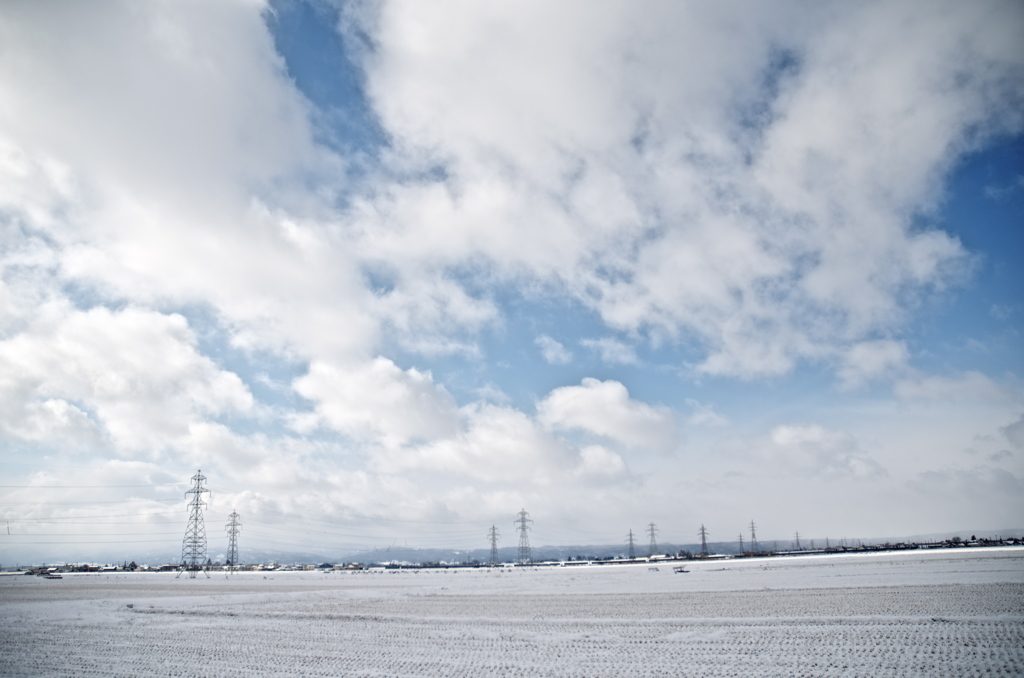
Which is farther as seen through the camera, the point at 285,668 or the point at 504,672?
the point at 285,668

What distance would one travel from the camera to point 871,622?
30.7 metres

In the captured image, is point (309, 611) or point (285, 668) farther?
point (309, 611)

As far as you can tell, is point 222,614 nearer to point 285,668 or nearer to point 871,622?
point 285,668

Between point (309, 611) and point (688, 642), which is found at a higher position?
point (688, 642)

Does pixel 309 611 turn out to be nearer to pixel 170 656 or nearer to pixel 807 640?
pixel 170 656

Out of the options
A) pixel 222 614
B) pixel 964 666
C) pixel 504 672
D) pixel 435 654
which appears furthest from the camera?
pixel 222 614

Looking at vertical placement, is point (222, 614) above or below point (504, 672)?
below

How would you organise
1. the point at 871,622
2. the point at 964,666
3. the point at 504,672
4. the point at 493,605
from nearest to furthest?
the point at 964,666 → the point at 504,672 → the point at 871,622 → the point at 493,605

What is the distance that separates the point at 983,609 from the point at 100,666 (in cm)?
4760

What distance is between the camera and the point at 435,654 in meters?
26.0

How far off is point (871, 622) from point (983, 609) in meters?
9.13

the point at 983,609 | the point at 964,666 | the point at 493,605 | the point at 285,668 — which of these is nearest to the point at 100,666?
the point at 285,668

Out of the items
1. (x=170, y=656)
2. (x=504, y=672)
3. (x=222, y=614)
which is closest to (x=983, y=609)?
(x=504, y=672)

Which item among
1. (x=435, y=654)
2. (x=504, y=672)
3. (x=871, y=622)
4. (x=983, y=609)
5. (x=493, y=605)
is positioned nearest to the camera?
(x=504, y=672)
